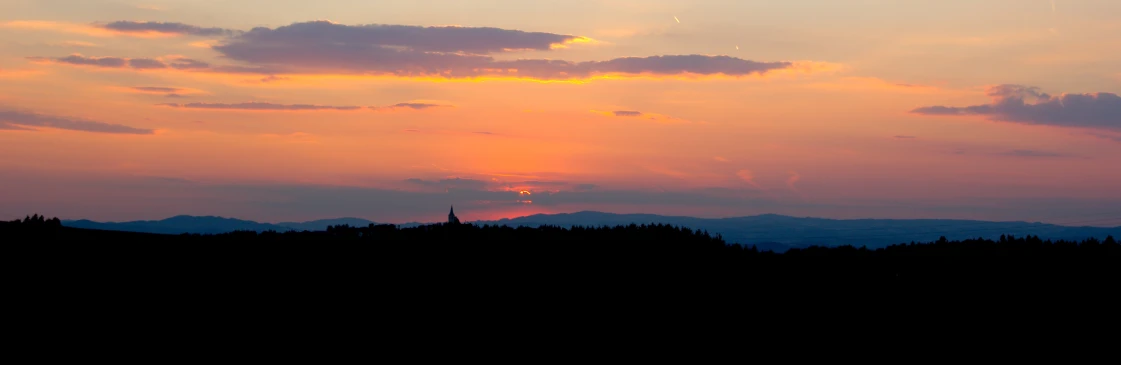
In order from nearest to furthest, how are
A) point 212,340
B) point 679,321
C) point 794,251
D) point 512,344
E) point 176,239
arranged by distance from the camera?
1. point 212,340
2. point 512,344
3. point 679,321
4. point 176,239
5. point 794,251

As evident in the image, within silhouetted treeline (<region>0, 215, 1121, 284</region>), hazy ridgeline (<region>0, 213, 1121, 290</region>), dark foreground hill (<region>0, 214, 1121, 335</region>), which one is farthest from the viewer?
silhouetted treeline (<region>0, 215, 1121, 284</region>)

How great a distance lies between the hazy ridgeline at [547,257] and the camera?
119ft

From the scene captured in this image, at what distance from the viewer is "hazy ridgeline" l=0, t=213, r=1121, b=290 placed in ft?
119

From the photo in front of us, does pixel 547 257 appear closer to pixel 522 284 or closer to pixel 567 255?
pixel 567 255

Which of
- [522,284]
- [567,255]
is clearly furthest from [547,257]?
[522,284]

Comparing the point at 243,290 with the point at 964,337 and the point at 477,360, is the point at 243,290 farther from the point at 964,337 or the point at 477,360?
the point at 964,337

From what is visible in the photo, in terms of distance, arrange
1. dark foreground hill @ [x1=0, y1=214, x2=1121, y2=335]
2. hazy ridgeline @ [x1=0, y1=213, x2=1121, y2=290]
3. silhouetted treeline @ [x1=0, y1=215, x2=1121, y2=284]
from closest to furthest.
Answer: dark foreground hill @ [x1=0, y1=214, x2=1121, y2=335] < hazy ridgeline @ [x1=0, y1=213, x2=1121, y2=290] < silhouetted treeline @ [x1=0, y1=215, x2=1121, y2=284]

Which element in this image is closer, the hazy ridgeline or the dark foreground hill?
the dark foreground hill

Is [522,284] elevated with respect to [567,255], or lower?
lower

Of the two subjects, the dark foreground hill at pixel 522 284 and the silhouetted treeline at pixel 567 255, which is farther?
the silhouetted treeline at pixel 567 255

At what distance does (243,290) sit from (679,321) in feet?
47.2

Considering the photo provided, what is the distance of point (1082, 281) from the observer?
122ft

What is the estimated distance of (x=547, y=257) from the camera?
39.5 meters

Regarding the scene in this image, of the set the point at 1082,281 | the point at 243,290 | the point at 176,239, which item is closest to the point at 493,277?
the point at 243,290
